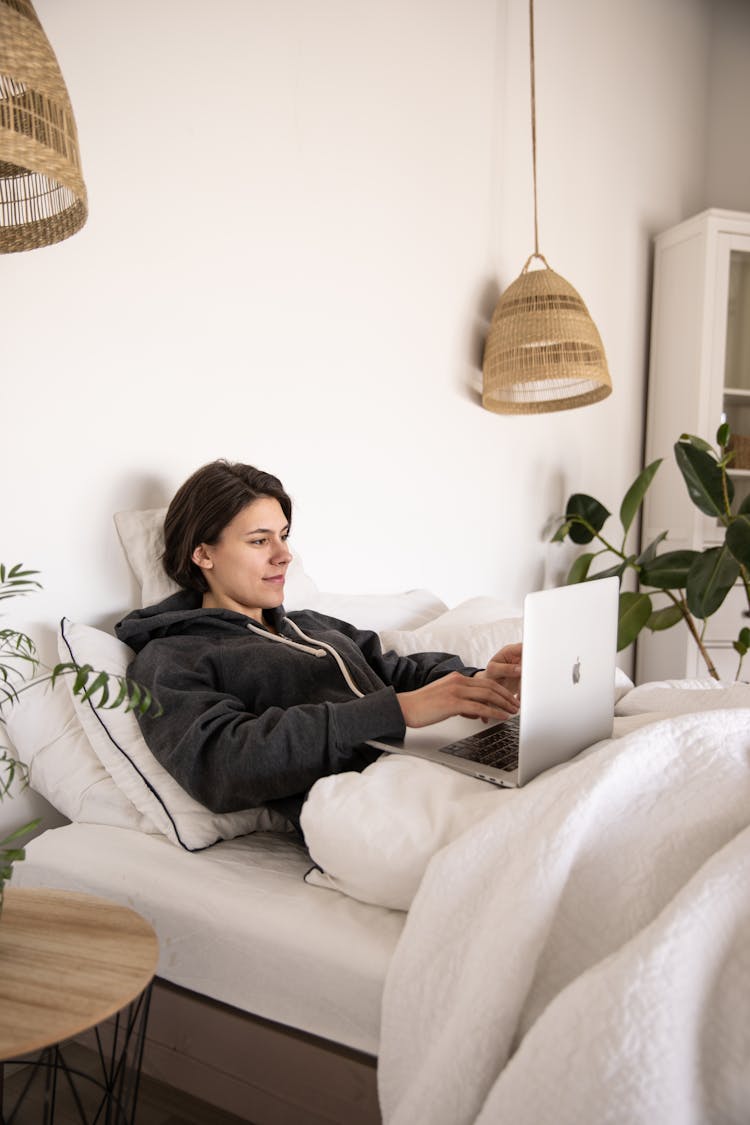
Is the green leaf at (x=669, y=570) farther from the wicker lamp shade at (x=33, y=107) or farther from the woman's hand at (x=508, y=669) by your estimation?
the wicker lamp shade at (x=33, y=107)

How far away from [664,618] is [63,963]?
2220 mm

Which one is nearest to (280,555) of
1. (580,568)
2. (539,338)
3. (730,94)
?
(539,338)

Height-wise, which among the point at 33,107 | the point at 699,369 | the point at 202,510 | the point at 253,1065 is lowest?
the point at 253,1065

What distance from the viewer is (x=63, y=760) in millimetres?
1424

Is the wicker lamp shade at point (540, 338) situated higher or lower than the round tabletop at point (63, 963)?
higher

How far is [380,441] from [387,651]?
66cm

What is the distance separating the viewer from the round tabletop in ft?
2.63

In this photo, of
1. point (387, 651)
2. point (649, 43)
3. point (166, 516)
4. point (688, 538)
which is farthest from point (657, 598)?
point (166, 516)

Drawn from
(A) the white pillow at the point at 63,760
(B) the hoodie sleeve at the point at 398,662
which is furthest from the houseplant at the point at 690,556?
(A) the white pillow at the point at 63,760

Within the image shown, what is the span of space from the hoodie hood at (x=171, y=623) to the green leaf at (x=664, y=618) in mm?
1581

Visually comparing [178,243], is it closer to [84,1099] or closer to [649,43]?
[84,1099]

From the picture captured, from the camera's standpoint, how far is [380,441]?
2303mm

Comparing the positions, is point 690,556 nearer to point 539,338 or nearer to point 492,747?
point 539,338

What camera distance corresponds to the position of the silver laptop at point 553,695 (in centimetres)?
108
